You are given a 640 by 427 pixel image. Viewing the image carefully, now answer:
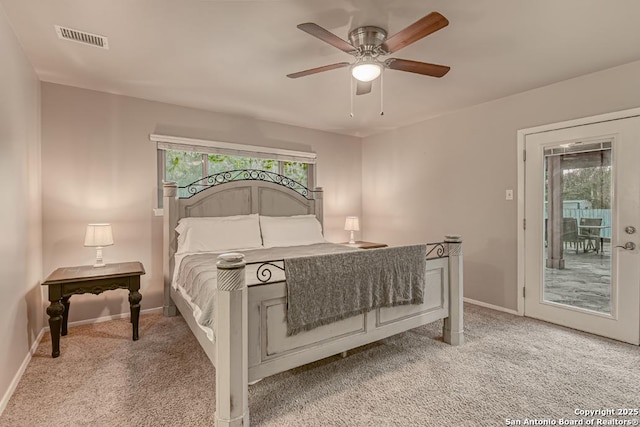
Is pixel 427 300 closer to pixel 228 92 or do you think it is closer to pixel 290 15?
pixel 290 15

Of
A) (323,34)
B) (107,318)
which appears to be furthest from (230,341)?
(107,318)

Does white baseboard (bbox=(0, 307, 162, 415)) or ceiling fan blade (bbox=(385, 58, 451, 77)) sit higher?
ceiling fan blade (bbox=(385, 58, 451, 77))

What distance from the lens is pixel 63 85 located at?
3.20 m

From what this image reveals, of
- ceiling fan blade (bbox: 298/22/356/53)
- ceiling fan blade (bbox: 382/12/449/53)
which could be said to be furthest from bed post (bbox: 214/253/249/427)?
ceiling fan blade (bbox: 382/12/449/53)

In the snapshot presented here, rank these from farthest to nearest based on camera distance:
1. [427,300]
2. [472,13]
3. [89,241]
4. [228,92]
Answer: [228,92], [89,241], [427,300], [472,13]

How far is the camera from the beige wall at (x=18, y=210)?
6.61ft

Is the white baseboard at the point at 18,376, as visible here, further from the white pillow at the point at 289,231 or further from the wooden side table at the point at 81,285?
the white pillow at the point at 289,231

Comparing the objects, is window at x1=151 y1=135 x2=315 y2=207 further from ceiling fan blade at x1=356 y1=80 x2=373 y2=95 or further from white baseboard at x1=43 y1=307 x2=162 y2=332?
ceiling fan blade at x1=356 y1=80 x2=373 y2=95

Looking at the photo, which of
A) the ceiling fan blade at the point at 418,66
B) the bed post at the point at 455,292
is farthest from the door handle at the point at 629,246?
the ceiling fan blade at the point at 418,66

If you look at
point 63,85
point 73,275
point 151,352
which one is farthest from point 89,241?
point 63,85

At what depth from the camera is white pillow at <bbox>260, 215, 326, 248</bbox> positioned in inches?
147

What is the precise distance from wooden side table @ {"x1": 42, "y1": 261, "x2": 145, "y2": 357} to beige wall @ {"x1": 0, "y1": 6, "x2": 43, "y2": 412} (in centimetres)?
18

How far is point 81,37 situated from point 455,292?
143 inches

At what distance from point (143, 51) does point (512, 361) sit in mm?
3878
